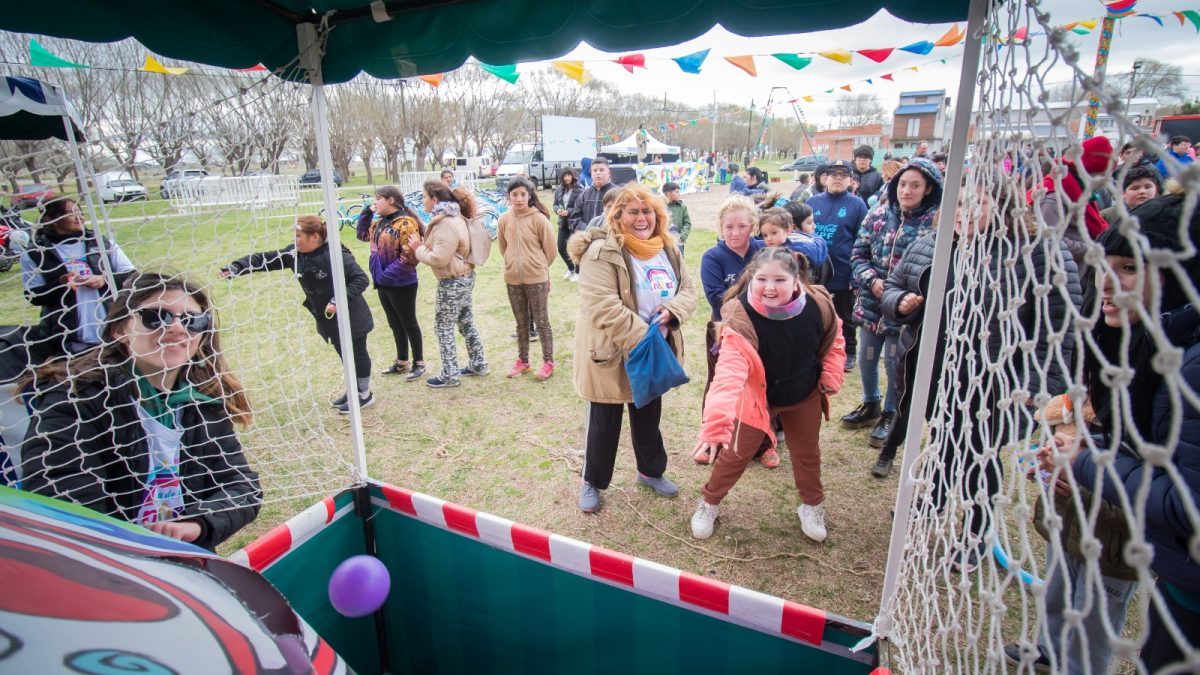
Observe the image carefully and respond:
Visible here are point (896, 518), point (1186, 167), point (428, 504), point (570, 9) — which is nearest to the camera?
point (1186, 167)

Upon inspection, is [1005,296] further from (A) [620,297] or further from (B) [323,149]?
(B) [323,149]

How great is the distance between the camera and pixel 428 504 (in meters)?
2.11

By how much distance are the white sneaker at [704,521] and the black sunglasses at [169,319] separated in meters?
2.41

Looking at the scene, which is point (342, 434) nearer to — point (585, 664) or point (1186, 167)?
point (585, 664)

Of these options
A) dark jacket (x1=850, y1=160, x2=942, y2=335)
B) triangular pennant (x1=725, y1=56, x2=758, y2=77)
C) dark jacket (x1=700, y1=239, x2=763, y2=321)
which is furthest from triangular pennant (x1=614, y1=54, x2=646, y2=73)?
dark jacket (x1=850, y1=160, x2=942, y2=335)

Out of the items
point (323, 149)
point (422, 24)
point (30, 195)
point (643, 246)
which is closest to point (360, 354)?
point (30, 195)

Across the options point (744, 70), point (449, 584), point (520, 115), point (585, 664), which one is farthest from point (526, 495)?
point (520, 115)

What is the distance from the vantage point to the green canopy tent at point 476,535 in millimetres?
1601

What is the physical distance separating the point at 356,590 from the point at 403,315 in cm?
333

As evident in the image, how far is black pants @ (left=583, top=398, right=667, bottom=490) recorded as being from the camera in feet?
10.0

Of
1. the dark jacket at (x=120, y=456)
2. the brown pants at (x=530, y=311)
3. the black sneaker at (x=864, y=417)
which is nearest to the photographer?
the dark jacket at (x=120, y=456)

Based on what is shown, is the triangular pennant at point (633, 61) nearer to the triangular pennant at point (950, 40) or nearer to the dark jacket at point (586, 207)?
the dark jacket at point (586, 207)

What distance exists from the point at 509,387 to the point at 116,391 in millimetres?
3481

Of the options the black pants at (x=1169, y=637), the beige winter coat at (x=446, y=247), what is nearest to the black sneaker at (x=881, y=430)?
the black pants at (x=1169, y=637)
